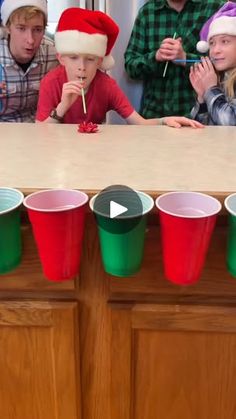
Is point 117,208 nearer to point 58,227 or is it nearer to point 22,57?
point 58,227

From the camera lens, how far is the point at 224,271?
784 mm

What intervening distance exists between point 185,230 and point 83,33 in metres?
0.84

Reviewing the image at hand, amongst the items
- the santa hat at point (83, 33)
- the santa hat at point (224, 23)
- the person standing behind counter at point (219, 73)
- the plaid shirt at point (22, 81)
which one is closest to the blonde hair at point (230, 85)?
the person standing behind counter at point (219, 73)

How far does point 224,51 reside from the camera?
1331mm

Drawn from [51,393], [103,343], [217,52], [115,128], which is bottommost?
[51,393]

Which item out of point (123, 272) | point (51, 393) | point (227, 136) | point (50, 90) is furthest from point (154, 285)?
point (50, 90)

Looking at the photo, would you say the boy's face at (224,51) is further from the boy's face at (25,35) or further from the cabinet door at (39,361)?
the cabinet door at (39,361)

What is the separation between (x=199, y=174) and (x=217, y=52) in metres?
0.69

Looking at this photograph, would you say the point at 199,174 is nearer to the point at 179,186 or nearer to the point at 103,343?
the point at 179,186

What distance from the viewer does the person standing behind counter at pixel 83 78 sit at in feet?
4.15

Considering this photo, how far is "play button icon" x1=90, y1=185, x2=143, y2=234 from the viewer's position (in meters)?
0.66

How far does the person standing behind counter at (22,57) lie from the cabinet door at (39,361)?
976 mm

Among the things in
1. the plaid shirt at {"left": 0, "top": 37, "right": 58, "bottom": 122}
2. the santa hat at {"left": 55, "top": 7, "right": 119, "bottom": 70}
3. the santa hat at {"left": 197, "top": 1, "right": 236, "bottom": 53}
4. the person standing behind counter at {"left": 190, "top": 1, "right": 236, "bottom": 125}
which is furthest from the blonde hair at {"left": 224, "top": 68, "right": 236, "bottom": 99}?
the plaid shirt at {"left": 0, "top": 37, "right": 58, "bottom": 122}

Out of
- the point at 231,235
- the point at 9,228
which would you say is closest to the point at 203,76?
the point at 231,235
